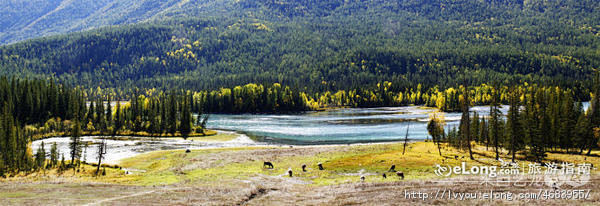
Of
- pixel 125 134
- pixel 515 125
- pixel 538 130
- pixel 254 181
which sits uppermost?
pixel 515 125

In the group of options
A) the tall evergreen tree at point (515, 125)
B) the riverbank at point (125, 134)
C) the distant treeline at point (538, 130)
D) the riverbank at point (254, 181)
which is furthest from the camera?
the riverbank at point (125, 134)

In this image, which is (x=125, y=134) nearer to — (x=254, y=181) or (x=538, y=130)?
(x=254, y=181)

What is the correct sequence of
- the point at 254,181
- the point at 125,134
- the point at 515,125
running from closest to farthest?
the point at 254,181 < the point at 515,125 < the point at 125,134

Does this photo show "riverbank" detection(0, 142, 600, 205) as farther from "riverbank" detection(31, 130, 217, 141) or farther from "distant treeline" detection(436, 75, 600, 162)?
"riverbank" detection(31, 130, 217, 141)

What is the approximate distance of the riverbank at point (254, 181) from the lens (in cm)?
3362

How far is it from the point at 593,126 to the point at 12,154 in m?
89.3

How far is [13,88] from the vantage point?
450 ft

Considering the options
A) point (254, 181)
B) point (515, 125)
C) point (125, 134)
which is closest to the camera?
point (254, 181)

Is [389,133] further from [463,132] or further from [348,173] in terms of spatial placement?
[348,173]

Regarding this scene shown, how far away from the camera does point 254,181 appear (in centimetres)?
4516

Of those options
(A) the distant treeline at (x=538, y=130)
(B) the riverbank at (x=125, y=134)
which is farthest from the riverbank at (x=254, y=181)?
(B) the riverbank at (x=125, y=134)

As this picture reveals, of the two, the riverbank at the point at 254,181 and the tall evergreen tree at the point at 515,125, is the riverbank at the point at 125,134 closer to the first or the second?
the riverbank at the point at 254,181

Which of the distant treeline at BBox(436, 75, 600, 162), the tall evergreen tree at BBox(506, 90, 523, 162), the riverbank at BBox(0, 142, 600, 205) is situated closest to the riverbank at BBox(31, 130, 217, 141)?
the riverbank at BBox(0, 142, 600, 205)

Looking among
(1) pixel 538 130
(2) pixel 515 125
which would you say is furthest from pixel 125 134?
(1) pixel 538 130
